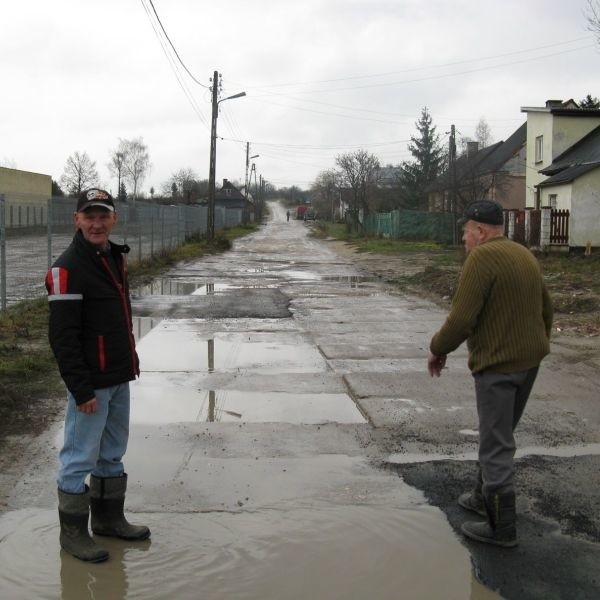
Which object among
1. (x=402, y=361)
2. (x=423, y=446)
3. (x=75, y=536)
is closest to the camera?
(x=75, y=536)

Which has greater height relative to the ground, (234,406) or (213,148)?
(213,148)

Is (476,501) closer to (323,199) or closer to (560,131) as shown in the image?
(560,131)

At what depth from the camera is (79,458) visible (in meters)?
3.63

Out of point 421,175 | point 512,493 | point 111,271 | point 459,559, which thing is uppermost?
point 421,175

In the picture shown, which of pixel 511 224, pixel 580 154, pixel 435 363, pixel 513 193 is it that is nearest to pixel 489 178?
pixel 513 193

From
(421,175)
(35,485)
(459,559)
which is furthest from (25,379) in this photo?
(421,175)

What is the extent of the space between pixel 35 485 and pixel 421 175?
64.2 meters

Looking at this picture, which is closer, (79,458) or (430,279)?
(79,458)

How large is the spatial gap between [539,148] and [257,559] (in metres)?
32.4

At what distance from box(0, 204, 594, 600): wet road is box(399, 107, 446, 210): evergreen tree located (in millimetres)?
55166

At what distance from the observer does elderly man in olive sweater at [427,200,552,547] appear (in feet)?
12.3

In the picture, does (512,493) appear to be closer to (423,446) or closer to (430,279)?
(423,446)

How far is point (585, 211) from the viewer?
25.2 m

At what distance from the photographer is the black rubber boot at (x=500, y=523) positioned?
147 inches
